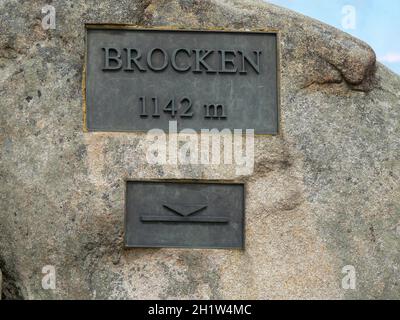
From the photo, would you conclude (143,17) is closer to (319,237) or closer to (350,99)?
(350,99)

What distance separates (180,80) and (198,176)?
0.74 meters

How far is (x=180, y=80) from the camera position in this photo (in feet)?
21.5

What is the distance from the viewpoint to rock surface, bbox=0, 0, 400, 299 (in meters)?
6.30

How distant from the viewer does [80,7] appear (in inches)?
258

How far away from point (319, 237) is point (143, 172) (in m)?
1.37

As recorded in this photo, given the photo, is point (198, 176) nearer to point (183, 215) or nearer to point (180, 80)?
point (183, 215)

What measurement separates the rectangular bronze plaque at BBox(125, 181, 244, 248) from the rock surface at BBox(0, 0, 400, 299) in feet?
0.28

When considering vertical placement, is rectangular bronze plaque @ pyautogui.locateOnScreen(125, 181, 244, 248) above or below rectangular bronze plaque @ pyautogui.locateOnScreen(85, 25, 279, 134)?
below

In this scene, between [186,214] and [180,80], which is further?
[180,80]

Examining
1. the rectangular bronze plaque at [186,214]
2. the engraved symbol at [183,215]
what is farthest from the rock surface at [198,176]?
the engraved symbol at [183,215]

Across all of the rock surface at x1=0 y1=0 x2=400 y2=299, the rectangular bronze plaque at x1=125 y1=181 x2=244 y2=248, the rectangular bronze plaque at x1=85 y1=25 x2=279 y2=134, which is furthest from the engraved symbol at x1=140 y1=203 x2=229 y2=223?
the rectangular bronze plaque at x1=85 y1=25 x2=279 y2=134

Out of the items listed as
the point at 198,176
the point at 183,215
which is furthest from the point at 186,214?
the point at 198,176

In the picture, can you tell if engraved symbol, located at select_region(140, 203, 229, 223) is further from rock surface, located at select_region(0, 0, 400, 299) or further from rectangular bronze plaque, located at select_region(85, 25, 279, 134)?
rectangular bronze plaque, located at select_region(85, 25, 279, 134)

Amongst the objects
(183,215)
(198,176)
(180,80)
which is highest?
(180,80)
